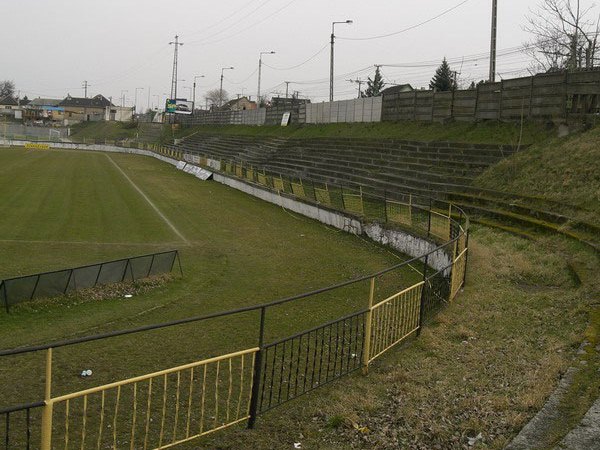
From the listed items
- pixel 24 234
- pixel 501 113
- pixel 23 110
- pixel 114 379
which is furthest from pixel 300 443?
pixel 23 110

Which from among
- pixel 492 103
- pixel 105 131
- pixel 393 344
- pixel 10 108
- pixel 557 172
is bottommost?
→ pixel 393 344

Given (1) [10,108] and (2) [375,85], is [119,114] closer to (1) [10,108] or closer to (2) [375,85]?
(1) [10,108]

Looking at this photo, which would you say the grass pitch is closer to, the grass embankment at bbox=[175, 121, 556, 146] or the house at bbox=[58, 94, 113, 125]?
the grass embankment at bbox=[175, 121, 556, 146]

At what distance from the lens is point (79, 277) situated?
36.6 ft

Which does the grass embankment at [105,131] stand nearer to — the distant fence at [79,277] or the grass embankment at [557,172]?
the grass embankment at [557,172]

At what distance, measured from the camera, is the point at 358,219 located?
19859 millimetres

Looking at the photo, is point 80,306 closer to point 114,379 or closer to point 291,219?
point 114,379

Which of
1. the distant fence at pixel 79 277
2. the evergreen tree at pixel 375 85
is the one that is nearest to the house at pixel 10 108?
the evergreen tree at pixel 375 85

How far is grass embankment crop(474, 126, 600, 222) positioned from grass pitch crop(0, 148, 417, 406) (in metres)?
5.78

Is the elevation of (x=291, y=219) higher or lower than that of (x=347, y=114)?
lower

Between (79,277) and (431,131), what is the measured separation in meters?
25.0

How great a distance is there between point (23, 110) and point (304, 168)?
476 feet

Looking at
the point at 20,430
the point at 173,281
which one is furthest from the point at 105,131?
the point at 20,430

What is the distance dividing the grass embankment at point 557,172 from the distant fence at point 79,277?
11.4 meters
